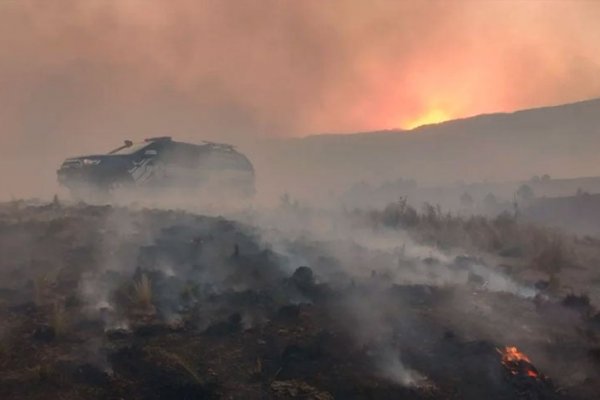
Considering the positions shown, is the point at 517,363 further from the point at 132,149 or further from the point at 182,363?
the point at 132,149

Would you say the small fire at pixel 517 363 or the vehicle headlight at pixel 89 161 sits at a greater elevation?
the vehicle headlight at pixel 89 161

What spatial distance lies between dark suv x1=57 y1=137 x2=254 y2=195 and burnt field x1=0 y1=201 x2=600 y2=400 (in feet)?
6.87

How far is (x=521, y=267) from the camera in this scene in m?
12.2

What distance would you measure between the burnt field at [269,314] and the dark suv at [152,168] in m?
2.09

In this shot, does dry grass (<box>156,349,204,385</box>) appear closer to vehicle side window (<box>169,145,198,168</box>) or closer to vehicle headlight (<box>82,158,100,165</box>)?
vehicle headlight (<box>82,158,100,165</box>)

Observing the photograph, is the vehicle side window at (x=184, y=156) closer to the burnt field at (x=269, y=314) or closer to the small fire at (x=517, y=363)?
the burnt field at (x=269, y=314)

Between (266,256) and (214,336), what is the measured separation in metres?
3.14

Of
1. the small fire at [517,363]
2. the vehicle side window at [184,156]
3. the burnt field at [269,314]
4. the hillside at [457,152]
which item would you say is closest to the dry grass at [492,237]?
the burnt field at [269,314]

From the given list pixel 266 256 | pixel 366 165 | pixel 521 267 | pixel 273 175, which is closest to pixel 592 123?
pixel 366 165

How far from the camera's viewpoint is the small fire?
6.64 metres

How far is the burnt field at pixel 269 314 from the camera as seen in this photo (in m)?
6.36

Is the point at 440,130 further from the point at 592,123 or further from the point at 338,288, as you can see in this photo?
the point at 338,288

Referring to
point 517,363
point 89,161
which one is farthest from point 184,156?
point 517,363

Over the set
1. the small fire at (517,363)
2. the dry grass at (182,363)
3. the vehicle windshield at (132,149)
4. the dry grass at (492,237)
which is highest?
the vehicle windshield at (132,149)
